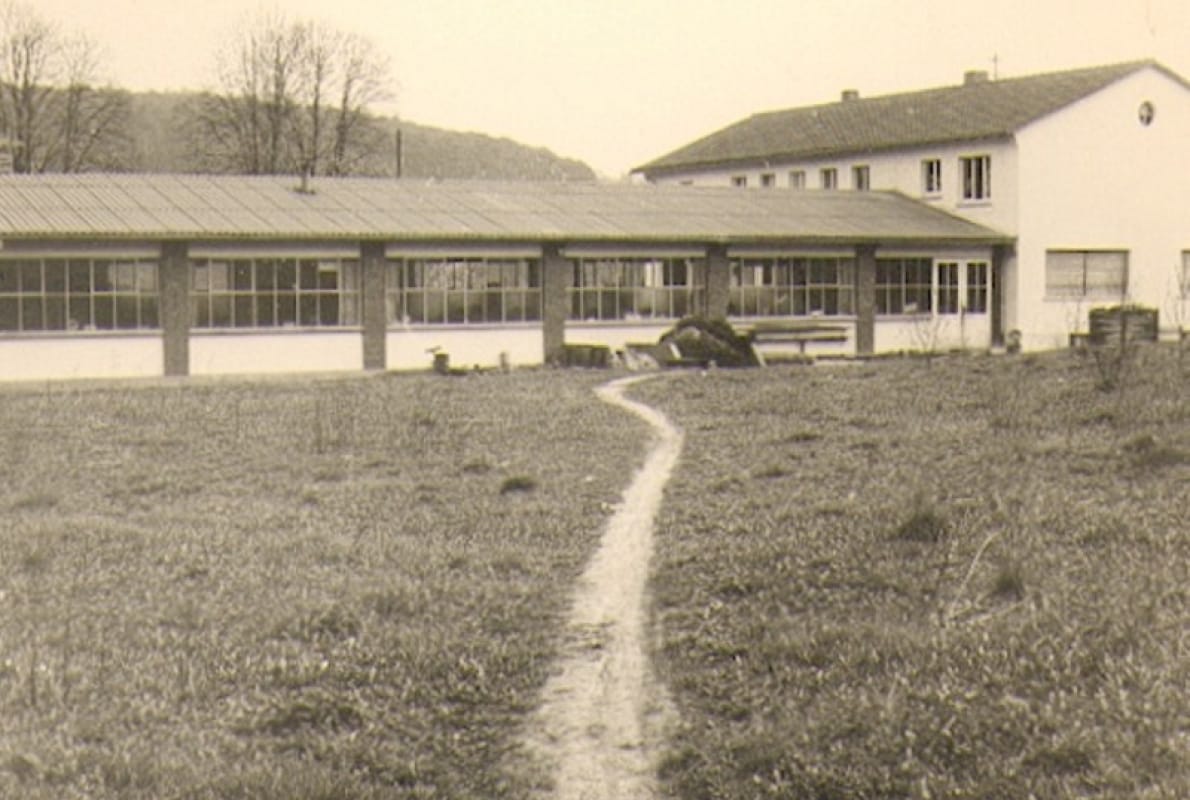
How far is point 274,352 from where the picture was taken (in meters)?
31.8

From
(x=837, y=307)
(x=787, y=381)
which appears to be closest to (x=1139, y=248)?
(x=837, y=307)

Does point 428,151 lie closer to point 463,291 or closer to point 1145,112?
point 1145,112

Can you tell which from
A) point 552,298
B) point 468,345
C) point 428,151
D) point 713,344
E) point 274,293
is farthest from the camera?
point 428,151

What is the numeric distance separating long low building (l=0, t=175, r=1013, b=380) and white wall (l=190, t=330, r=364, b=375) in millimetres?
42

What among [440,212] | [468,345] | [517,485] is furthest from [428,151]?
[517,485]

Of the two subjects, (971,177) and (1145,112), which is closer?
(1145,112)

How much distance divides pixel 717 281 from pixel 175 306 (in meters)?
12.5

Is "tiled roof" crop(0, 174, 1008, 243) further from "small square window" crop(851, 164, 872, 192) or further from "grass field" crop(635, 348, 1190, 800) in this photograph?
"grass field" crop(635, 348, 1190, 800)

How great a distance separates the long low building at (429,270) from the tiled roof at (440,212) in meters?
0.07

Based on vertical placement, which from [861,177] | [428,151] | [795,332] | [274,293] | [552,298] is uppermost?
[428,151]

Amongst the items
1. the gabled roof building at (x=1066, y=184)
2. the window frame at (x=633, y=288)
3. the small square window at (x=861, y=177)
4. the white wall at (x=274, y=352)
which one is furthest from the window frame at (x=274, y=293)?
the small square window at (x=861, y=177)

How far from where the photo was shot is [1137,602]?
854cm

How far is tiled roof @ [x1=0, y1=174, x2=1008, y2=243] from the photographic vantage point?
30.4 m

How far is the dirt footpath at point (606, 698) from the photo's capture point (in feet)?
24.0
